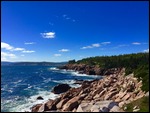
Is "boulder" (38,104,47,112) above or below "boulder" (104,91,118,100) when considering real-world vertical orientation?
below

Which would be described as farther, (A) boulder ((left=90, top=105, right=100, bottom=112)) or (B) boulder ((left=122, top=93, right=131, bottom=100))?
(B) boulder ((left=122, top=93, right=131, bottom=100))

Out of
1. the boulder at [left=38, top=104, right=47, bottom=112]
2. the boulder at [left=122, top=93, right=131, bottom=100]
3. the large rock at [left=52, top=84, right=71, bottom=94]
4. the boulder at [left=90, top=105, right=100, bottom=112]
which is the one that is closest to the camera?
the boulder at [left=90, top=105, right=100, bottom=112]

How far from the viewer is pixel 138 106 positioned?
1079 inches

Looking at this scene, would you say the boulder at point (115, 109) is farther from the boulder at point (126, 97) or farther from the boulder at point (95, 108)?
the boulder at point (126, 97)

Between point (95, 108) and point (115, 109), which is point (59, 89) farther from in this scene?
point (115, 109)

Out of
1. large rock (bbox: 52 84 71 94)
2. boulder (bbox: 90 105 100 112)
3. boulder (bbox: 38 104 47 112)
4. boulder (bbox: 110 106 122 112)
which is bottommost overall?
boulder (bbox: 38 104 47 112)

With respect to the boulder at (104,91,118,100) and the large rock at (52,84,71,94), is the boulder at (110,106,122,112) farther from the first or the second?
the large rock at (52,84,71,94)

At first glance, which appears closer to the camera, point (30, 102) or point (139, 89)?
point (139, 89)

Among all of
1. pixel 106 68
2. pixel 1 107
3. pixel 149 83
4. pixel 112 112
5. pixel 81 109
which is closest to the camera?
pixel 112 112

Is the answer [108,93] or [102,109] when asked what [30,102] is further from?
[102,109]

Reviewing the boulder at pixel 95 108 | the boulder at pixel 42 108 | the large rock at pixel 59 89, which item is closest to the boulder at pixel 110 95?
the boulder at pixel 42 108

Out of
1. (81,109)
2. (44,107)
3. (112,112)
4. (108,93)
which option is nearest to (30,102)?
(44,107)

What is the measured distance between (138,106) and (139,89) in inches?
341

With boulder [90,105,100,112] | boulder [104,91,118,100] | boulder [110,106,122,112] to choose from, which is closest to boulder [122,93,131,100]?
boulder [104,91,118,100]
